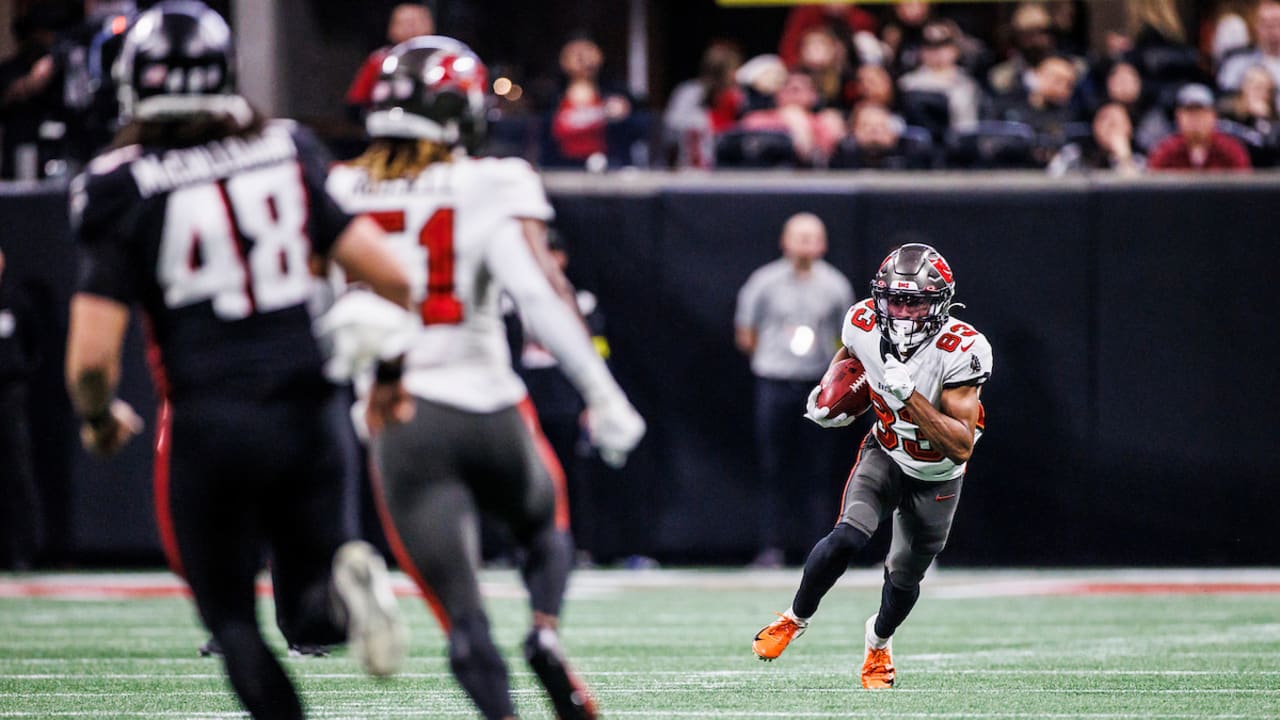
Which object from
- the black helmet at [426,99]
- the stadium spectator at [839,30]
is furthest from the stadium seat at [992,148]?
the black helmet at [426,99]

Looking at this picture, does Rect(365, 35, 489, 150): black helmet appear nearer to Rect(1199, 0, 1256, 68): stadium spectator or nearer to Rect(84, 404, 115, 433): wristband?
Rect(84, 404, 115, 433): wristband

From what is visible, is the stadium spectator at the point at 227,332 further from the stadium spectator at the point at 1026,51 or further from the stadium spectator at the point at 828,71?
the stadium spectator at the point at 1026,51

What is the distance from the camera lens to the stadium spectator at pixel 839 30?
44.2 feet

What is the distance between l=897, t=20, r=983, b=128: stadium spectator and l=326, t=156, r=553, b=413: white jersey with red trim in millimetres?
9039

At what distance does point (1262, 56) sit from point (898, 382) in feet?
24.7

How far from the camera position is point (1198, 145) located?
11.7 meters

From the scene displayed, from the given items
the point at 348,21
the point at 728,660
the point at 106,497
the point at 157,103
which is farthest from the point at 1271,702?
the point at 348,21

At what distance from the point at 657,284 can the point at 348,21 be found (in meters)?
4.03

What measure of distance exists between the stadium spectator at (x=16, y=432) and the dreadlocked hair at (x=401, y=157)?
8.15 metres

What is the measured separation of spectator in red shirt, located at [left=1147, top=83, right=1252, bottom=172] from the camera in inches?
454

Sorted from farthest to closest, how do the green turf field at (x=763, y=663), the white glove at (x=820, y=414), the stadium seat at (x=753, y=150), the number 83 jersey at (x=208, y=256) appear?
the stadium seat at (x=753, y=150) → the white glove at (x=820, y=414) → the green turf field at (x=763, y=663) → the number 83 jersey at (x=208, y=256)

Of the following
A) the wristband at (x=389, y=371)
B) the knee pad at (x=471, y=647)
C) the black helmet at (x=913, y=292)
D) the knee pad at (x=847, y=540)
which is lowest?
the knee pad at (x=847, y=540)

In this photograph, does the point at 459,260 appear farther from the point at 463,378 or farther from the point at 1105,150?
the point at 1105,150

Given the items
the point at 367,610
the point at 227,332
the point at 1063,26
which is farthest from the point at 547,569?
the point at 1063,26
